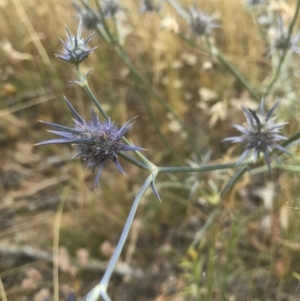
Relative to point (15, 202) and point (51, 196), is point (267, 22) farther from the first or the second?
point (15, 202)

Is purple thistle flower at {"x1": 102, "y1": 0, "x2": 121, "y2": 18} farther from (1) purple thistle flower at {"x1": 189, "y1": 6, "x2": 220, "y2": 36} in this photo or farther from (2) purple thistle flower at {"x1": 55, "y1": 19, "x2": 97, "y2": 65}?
(2) purple thistle flower at {"x1": 55, "y1": 19, "x2": 97, "y2": 65}

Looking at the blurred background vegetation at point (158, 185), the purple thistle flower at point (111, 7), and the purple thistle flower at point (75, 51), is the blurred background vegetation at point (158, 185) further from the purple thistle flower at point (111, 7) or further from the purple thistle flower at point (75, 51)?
the purple thistle flower at point (75, 51)

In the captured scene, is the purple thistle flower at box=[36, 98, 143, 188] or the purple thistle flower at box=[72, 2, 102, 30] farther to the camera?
the purple thistle flower at box=[72, 2, 102, 30]

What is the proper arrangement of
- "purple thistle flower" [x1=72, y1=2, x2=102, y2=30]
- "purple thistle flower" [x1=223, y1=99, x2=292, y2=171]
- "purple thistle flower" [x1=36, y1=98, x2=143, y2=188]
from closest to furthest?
"purple thistle flower" [x1=36, y1=98, x2=143, y2=188]
"purple thistle flower" [x1=223, y1=99, x2=292, y2=171]
"purple thistle flower" [x1=72, y1=2, x2=102, y2=30]

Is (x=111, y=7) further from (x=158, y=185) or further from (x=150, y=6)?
(x=158, y=185)

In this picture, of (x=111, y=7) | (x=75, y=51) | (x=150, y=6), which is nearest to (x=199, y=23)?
(x=150, y=6)

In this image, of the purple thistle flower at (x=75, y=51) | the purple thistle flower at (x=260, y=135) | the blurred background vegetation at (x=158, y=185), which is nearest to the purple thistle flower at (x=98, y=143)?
the purple thistle flower at (x=75, y=51)

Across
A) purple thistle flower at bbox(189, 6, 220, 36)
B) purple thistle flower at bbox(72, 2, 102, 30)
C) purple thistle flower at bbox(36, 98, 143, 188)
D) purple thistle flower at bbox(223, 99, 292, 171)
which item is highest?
purple thistle flower at bbox(189, 6, 220, 36)

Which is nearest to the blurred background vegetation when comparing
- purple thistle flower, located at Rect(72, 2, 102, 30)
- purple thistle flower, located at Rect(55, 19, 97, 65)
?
purple thistle flower, located at Rect(72, 2, 102, 30)

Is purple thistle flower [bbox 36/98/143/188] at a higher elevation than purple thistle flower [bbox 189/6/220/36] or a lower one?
lower
